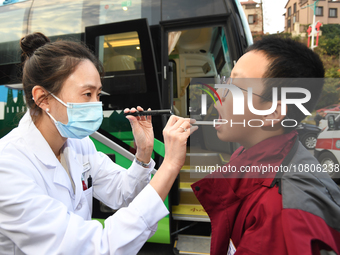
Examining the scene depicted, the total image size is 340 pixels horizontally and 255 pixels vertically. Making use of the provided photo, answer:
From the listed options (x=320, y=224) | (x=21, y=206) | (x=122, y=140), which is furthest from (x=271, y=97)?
(x=122, y=140)

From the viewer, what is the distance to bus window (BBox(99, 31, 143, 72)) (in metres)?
2.66

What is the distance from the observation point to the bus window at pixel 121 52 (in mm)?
2664

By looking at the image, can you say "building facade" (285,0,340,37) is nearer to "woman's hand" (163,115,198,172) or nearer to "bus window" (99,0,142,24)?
"bus window" (99,0,142,24)

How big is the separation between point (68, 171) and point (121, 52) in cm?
171

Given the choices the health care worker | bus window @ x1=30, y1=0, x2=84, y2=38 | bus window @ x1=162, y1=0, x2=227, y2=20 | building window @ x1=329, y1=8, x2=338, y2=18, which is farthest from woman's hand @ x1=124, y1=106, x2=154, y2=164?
building window @ x1=329, y1=8, x2=338, y2=18

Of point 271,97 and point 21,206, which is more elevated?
point 271,97

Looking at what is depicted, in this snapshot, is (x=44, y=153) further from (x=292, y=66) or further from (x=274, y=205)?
(x=292, y=66)

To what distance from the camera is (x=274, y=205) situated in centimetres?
82

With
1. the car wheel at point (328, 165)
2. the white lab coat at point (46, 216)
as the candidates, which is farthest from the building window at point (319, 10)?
the white lab coat at point (46, 216)

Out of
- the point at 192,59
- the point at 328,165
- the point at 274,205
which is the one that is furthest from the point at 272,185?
the point at 192,59

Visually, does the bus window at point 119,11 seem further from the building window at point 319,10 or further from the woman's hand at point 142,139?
the building window at point 319,10

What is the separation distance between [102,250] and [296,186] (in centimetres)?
82

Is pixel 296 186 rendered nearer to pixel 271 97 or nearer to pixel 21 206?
pixel 271 97

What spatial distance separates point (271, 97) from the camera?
3.25ft
